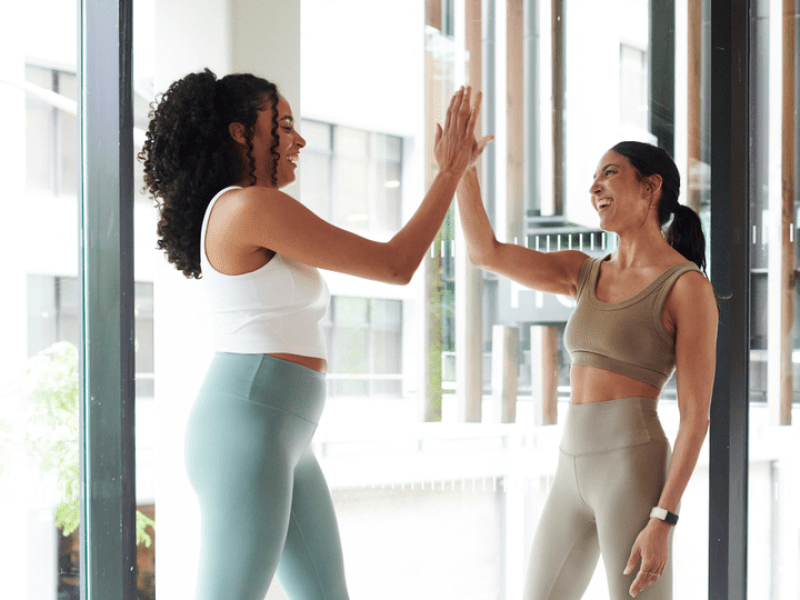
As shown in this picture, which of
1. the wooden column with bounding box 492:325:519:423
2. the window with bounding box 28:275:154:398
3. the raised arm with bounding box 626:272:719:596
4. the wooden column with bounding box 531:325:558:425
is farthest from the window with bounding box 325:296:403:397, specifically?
the raised arm with bounding box 626:272:719:596

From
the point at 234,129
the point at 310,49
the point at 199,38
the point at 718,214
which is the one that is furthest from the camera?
the point at 310,49

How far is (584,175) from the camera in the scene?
242 cm

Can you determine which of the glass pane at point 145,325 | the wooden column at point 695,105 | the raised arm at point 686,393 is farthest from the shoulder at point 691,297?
the glass pane at point 145,325

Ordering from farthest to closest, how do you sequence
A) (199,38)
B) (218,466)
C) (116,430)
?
1. (199,38)
2. (116,430)
3. (218,466)

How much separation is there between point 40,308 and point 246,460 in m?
0.99

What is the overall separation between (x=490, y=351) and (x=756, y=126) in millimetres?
1131

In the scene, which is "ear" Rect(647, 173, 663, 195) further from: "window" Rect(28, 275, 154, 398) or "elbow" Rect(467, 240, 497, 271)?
"window" Rect(28, 275, 154, 398)

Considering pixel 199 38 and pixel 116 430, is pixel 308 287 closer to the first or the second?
pixel 116 430

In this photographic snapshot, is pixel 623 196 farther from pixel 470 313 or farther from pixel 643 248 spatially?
pixel 470 313

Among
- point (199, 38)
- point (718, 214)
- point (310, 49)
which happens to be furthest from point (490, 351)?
point (199, 38)

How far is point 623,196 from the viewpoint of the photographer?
5.73 feet

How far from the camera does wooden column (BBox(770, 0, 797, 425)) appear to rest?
87.3 inches

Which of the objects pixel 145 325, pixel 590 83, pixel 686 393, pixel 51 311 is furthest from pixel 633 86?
pixel 51 311

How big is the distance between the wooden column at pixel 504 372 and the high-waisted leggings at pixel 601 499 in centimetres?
70
